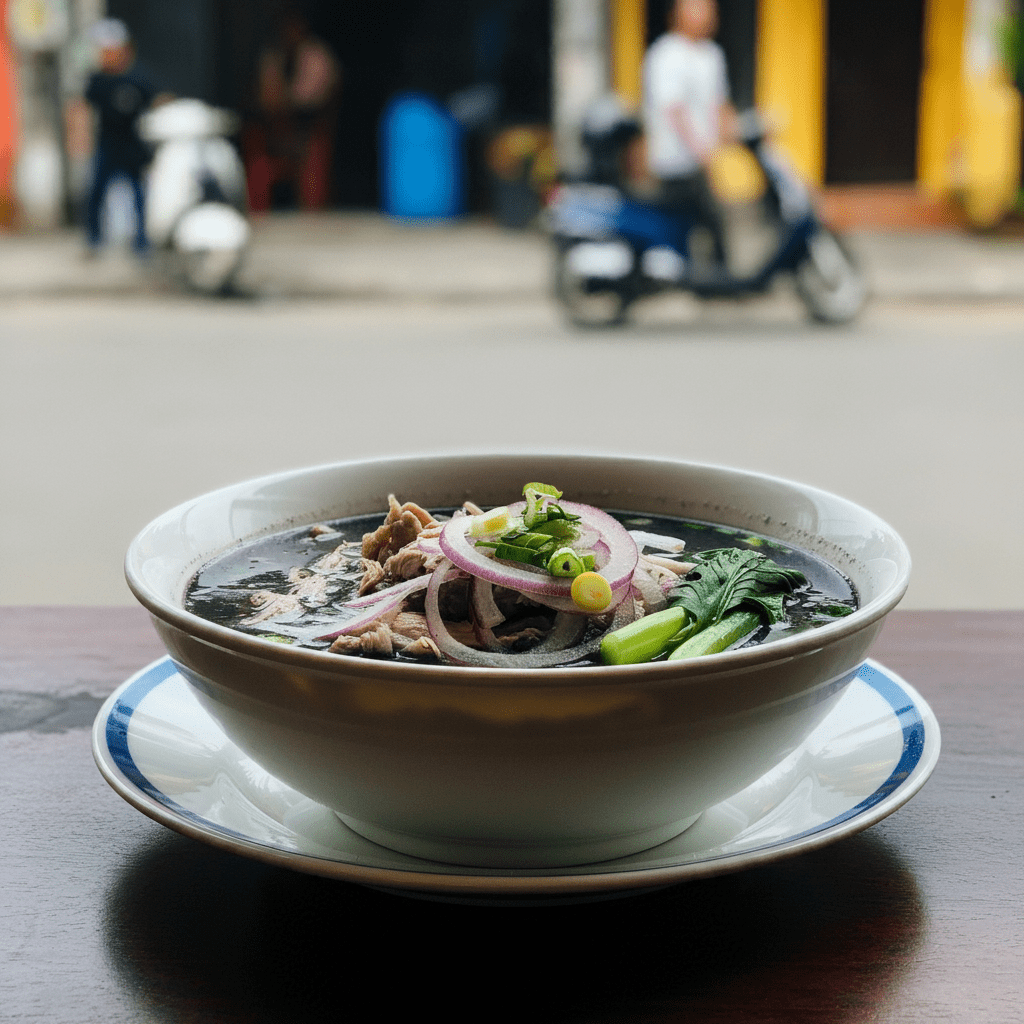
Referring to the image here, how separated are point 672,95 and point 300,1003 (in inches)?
312

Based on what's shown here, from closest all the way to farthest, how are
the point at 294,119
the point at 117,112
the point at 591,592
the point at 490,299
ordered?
A: 1. the point at 591,592
2. the point at 490,299
3. the point at 117,112
4. the point at 294,119

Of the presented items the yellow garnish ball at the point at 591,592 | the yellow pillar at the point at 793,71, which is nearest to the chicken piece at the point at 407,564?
the yellow garnish ball at the point at 591,592

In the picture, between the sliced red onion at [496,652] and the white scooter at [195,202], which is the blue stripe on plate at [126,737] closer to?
the sliced red onion at [496,652]

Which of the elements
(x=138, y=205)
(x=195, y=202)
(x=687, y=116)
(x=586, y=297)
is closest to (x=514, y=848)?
(x=687, y=116)

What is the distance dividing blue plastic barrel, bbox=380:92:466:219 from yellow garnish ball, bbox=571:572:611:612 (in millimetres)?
13367

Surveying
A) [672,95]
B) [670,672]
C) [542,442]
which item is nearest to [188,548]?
[670,672]

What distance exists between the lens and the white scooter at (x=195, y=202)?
9.57 m

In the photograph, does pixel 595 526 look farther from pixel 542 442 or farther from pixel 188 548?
pixel 542 442

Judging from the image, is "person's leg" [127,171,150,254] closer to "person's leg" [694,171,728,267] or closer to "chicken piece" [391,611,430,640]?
"person's leg" [694,171,728,267]

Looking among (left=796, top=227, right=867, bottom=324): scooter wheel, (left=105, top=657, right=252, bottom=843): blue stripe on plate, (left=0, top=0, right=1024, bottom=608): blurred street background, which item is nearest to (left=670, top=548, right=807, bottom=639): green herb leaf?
(left=105, top=657, right=252, bottom=843): blue stripe on plate

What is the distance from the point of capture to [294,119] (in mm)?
14258

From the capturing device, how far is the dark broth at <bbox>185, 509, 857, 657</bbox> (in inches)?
37.8

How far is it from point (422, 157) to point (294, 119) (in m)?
1.46

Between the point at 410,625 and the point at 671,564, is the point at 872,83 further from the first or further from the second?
the point at 410,625
